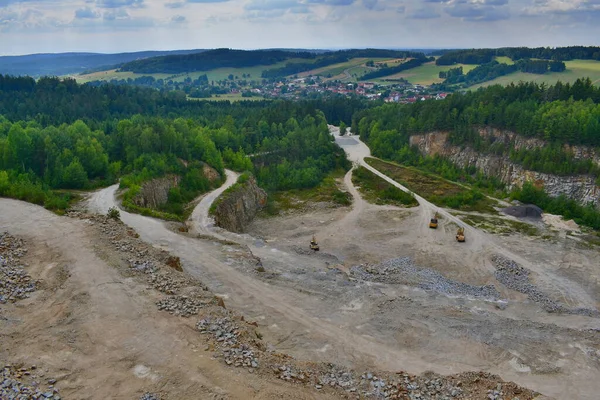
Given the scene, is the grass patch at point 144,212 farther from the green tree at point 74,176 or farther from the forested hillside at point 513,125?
the forested hillside at point 513,125

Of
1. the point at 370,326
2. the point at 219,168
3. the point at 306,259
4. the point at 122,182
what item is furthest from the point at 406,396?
the point at 219,168

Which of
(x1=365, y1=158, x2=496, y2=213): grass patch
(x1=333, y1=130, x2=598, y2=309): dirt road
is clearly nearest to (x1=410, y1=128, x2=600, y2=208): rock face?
(x1=365, y1=158, x2=496, y2=213): grass patch

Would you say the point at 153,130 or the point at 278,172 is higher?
the point at 153,130

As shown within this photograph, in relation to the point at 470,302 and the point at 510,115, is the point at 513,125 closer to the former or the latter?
the point at 510,115

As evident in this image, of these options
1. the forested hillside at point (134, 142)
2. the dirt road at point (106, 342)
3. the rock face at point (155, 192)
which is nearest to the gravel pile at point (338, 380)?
the dirt road at point (106, 342)

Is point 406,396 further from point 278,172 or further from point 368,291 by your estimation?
point 278,172
